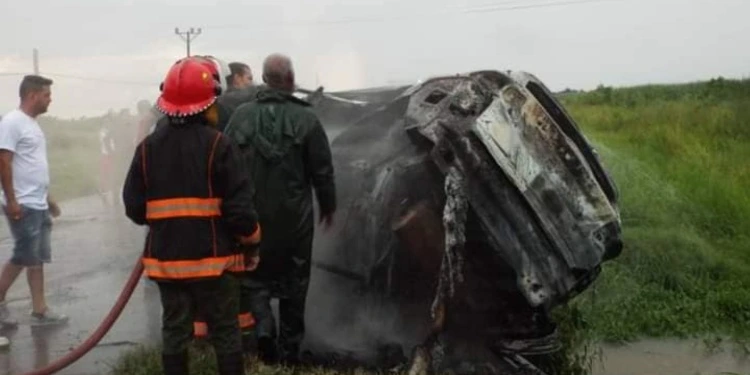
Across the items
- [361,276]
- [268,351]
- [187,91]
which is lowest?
[268,351]

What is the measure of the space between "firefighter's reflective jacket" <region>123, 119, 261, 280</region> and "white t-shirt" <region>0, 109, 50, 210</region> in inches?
102

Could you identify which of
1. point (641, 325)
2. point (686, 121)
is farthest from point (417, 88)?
point (686, 121)

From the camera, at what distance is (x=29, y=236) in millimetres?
6863

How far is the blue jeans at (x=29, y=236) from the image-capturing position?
6.81 meters

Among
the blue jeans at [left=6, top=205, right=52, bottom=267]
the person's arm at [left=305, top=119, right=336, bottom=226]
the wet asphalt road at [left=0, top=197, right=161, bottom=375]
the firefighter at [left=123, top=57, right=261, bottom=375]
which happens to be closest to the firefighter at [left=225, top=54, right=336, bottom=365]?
the person's arm at [left=305, top=119, right=336, bottom=226]

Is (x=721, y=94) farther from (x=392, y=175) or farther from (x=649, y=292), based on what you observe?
(x=392, y=175)

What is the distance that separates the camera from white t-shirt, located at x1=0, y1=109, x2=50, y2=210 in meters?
6.65

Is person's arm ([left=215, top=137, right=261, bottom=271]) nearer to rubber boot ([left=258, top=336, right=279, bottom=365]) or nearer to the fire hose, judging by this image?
rubber boot ([left=258, top=336, right=279, bottom=365])

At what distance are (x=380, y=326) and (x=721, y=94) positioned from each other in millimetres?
35860

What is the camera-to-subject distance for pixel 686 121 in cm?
2331

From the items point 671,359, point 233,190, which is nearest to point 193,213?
point 233,190

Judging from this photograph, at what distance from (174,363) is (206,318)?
253 mm

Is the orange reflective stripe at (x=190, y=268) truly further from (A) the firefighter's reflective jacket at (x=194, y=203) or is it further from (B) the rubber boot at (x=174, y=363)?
(B) the rubber boot at (x=174, y=363)

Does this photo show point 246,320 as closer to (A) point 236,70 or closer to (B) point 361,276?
(B) point 361,276
